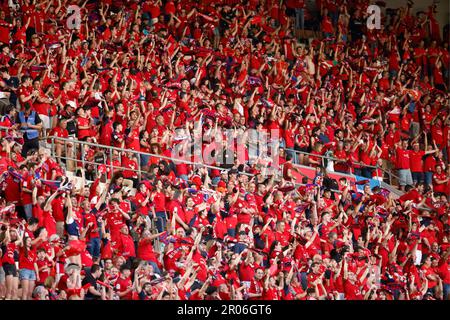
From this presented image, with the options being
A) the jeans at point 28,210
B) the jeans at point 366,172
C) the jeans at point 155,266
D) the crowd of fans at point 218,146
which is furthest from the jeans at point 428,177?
the jeans at point 28,210

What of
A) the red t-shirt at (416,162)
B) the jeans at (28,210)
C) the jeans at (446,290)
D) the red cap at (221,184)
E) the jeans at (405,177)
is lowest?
the jeans at (446,290)

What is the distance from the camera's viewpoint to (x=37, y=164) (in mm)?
12188

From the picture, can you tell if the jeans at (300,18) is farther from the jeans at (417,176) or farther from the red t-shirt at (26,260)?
the red t-shirt at (26,260)

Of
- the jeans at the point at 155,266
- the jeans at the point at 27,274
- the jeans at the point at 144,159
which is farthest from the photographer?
the jeans at the point at 144,159

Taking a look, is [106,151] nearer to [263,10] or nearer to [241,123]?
[241,123]

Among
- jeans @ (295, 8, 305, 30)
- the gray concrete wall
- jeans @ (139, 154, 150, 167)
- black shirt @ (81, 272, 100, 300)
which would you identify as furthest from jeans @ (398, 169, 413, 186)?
black shirt @ (81, 272, 100, 300)

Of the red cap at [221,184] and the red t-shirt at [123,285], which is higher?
the red cap at [221,184]

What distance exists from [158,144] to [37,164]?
6.37ft

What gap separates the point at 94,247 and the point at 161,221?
3.31 feet

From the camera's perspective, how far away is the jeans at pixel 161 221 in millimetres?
12891

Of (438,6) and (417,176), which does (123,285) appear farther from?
(438,6)

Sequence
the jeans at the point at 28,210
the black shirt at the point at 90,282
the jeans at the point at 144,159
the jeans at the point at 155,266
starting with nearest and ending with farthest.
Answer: the black shirt at the point at 90,282
the jeans at the point at 28,210
the jeans at the point at 155,266
the jeans at the point at 144,159

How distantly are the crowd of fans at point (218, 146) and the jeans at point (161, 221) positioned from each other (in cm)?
4

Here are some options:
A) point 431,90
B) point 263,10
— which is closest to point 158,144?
point 263,10
